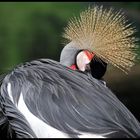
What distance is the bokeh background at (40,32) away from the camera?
402 centimetres

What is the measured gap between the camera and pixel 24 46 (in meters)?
4.12

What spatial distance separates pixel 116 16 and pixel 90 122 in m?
0.45

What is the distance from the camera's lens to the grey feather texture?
1.84 meters

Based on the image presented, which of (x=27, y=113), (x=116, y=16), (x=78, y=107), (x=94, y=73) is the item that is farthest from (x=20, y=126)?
(x=116, y=16)

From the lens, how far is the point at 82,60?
2133mm

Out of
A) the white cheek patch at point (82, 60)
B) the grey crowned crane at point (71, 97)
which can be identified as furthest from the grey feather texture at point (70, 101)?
the white cheek patch at point (82, 60)

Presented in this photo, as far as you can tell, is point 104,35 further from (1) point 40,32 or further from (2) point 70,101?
(1) point 40,32

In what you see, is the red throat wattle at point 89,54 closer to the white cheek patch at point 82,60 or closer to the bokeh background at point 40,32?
the white cheek patch at point 82,60

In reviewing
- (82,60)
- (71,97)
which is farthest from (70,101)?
(82,60)

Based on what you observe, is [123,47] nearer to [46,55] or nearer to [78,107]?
[78,107]

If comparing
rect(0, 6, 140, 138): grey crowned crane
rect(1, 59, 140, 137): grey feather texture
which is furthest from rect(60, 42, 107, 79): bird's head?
rect(1, 59, 140, 137): grey feather texture

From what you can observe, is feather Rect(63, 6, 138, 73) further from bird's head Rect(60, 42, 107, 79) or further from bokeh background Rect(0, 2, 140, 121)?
bokeh background Rect(0, 2, 140, 121)

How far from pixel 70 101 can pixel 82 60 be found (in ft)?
0.90

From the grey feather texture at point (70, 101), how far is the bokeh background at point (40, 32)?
6.37 ft
